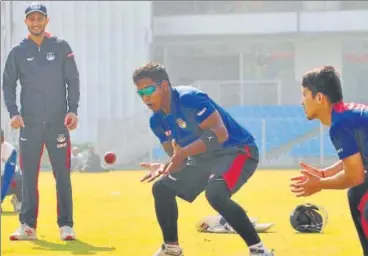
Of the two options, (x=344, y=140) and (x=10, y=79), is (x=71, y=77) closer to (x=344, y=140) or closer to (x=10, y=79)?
(x=10, y=79)

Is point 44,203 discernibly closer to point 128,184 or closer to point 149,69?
point 128,184

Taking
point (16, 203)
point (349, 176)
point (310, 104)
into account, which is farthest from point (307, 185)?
point (16, 203)

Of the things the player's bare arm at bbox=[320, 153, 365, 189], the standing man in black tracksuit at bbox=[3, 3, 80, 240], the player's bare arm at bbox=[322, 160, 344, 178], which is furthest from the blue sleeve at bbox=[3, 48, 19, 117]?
the player's bare arm at bbox=[320, 153, 365, 189]

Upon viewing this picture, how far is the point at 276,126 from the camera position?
1367 inches

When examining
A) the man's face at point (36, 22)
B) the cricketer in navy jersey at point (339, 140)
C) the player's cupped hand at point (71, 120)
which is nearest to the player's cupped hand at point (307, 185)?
the cricketer in navy jersey at point (339, 140)

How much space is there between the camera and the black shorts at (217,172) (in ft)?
22.3

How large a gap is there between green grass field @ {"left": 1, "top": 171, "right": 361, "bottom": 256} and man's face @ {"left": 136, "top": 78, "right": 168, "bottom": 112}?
1.34 meters

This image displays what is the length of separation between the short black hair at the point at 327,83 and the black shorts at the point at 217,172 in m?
1.25

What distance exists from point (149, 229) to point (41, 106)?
1853mm

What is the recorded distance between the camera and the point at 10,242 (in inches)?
332

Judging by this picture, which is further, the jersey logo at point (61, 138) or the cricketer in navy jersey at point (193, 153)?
the jersey logo at point (61, 138)

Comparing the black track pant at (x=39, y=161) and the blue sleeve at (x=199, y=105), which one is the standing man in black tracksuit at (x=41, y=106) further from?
the blue sleeve at (x=199, y=105)

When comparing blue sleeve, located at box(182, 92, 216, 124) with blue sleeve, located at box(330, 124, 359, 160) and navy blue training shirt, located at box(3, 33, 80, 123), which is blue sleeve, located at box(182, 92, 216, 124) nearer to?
blue sleeve, located at box(330, 124, 359, 160)

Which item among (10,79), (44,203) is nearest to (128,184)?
(44,203)
